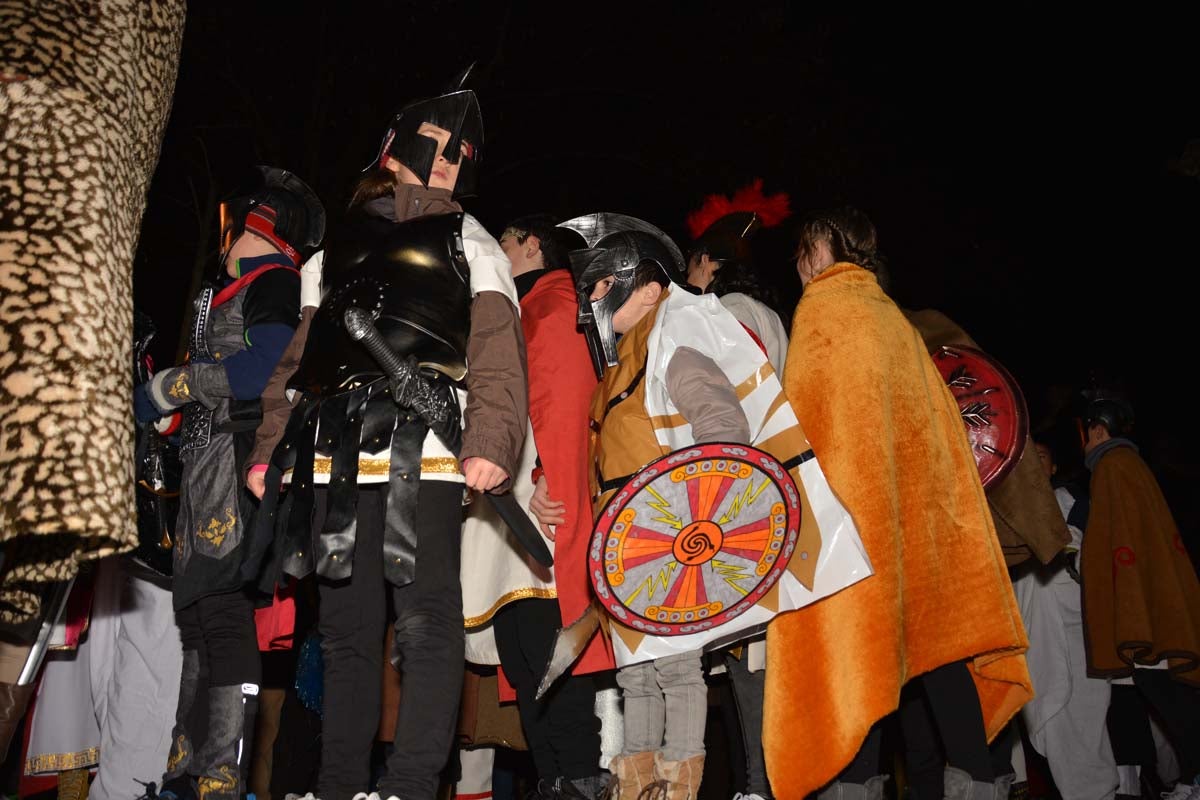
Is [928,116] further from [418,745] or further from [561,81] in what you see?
[418,745]

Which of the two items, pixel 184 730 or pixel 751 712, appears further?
pixel 751 712

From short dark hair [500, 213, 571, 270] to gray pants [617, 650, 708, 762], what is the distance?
1.96 metres

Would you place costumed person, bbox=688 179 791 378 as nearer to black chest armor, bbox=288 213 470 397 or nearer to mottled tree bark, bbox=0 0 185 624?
black chest armor, bbox=288 213 470 397

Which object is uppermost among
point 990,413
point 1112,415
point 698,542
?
point 1112,415

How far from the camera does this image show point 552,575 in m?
4.02

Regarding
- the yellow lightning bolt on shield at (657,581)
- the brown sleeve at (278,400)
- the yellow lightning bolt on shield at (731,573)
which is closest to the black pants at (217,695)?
the brown sleeve at (278,400)

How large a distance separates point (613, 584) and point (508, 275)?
3.37 ft

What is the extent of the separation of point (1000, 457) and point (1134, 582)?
1.88 metres

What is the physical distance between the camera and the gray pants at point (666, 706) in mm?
3369

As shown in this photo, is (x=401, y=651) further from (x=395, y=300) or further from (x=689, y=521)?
(x=395, y=300)

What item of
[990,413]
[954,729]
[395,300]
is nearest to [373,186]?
[395,300]

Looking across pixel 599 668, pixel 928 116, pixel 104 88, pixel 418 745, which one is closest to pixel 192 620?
pixel 418 745

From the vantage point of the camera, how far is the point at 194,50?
10.7m

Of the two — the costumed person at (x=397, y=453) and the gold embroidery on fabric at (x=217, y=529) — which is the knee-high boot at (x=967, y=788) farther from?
the gold embroidery on fabric at (x=217, y=529)
